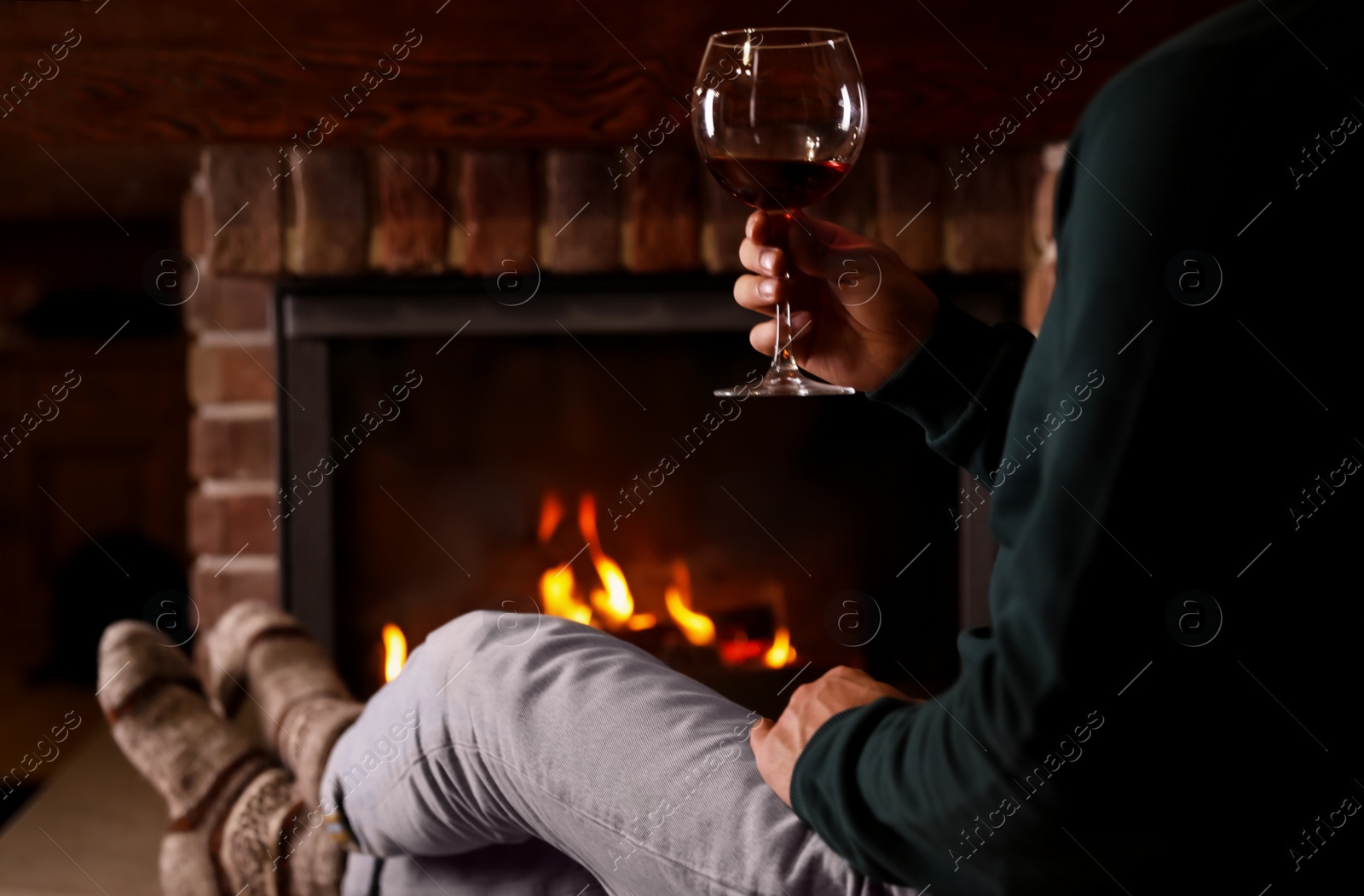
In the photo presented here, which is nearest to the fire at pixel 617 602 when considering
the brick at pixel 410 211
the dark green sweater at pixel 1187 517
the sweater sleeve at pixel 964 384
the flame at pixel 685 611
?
the flame at pixel 685 611

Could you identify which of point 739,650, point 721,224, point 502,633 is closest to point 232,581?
point 739,650

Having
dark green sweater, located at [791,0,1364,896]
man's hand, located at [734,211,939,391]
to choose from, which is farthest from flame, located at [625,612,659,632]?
dark green sweater, located at [791,0,1364,896]

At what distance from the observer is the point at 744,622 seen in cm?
168

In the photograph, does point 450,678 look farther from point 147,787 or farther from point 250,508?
point 147,787

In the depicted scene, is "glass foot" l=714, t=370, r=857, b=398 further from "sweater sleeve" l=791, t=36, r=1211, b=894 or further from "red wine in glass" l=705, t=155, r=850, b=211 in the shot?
"sweater sleeve" l=791, t=36, r=1211, b=894

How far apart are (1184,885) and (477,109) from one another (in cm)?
113

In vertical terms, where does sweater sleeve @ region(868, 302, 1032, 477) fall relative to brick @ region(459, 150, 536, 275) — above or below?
below

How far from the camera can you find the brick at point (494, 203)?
147 centimetres

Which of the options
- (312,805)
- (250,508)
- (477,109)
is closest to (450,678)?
(312,805)

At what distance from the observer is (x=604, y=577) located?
1.70 m

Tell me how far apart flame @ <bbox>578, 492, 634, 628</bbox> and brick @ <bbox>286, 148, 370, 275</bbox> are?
0.45 meters

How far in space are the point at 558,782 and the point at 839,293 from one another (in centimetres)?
38

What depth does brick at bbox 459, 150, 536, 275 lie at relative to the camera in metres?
1.47

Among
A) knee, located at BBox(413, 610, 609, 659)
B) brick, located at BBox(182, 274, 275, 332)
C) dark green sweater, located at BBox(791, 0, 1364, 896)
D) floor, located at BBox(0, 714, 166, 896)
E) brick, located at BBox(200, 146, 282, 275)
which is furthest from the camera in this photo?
brick, located at BBox(182, 274, 275, 332)
